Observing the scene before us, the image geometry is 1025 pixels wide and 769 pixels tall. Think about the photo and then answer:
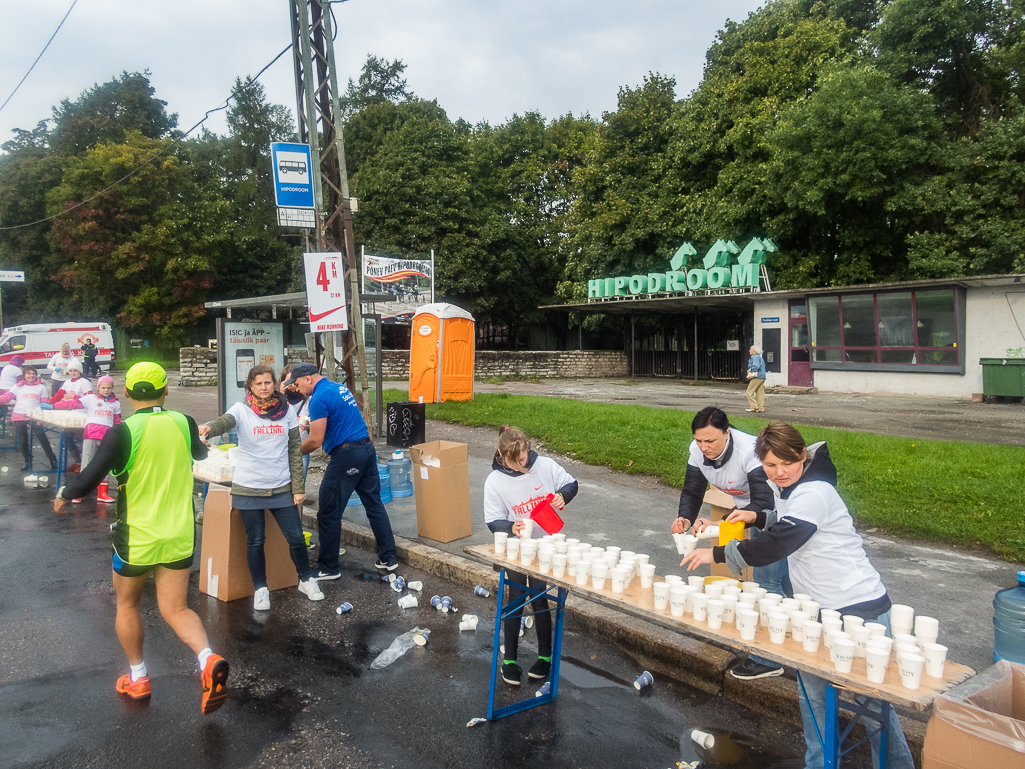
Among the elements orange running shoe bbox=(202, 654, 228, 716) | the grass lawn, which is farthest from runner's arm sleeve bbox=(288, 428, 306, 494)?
the grass lawn

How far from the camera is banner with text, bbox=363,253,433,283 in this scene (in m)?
28.1

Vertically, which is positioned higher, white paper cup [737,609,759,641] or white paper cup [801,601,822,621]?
white paper cup [801,601,822,621]

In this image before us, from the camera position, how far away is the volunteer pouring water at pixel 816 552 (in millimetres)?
2898

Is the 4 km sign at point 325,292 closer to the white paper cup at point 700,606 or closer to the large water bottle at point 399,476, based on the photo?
the large water bottle at point 399,476

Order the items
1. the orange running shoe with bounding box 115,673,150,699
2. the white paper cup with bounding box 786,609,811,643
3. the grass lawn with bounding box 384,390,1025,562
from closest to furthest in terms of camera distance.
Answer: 1. the white paper cup with bounding box 786,609,811,643
2. the orange running shoe with bounding box 115,673,150,699
3. the grass lawn with bounding box 384,390,1025,562

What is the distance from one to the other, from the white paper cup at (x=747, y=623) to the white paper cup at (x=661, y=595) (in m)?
0.36

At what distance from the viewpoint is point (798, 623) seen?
9.05ft

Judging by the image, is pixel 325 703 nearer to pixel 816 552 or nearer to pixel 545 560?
pixel 545 560

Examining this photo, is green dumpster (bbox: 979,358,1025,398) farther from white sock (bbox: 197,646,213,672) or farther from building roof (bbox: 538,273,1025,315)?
white sock (bbox: 197,646,213,672)

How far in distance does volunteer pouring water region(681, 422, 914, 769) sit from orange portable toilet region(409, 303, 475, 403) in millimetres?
14288

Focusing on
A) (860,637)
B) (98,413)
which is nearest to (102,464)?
(860,637)

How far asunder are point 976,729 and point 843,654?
0.45 m

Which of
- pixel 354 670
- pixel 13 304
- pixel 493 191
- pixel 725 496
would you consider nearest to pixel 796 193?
pixel 493 191

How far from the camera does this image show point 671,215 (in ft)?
97.0
